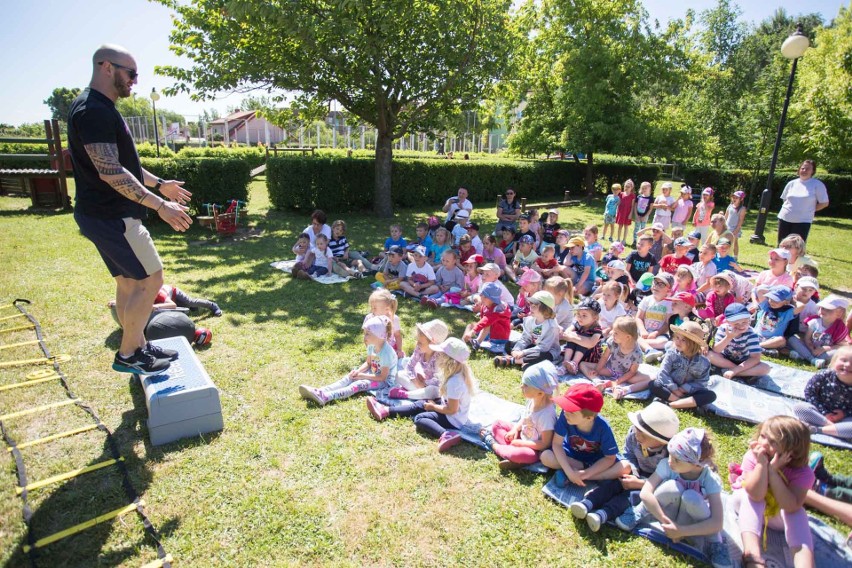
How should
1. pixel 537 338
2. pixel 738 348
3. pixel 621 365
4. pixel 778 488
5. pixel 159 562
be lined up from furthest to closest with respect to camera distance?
pixel 537 338
pixel 738 348
pixel 621 365
pixel 778 488
pixel 159 562

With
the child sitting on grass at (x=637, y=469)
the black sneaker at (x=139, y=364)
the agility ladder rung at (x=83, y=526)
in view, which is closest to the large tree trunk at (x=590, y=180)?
the child sitting on grass at (x=637, y=469)

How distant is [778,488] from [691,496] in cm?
53

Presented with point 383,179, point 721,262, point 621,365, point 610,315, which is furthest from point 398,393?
point 383,179

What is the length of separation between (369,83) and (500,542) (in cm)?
1294

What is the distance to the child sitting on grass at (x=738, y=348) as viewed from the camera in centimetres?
525

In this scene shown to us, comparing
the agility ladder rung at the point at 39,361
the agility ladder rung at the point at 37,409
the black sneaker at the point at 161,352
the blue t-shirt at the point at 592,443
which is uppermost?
the black sneaker at the point at 161,352

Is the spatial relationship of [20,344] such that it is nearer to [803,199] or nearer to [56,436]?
[56,436]

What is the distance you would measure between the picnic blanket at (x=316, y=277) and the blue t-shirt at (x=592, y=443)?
590 cm

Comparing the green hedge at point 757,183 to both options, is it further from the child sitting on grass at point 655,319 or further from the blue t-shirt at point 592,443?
the blue t-shirt at point 592,443

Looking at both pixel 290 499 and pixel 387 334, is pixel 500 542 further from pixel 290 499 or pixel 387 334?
pixel 387 334

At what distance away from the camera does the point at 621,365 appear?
17.1 feet

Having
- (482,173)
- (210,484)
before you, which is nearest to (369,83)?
(482,173)

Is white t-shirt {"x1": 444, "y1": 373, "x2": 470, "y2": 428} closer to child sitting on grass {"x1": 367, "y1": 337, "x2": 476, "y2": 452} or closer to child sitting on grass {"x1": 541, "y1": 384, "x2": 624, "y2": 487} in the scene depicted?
child sitting on grass {"x1": 367, "y1": 337, "x2": 476, "y2": 452}

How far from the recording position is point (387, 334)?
16.3ft
